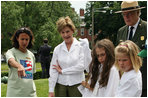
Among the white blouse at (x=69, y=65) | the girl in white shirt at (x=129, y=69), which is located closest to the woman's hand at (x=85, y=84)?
the white blouse at (x=69, y=65)

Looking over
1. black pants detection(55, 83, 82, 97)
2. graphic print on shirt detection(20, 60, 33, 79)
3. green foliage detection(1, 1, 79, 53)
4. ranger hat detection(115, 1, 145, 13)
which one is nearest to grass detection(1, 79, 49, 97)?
graphic print on shirt detection(20, 60, 33, 79)

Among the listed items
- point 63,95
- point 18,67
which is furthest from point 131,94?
point 18,67

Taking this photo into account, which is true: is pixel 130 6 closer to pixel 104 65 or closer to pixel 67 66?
pixel 104 65

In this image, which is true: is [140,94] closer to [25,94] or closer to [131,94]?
[131,94]

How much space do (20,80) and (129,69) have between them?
164cm

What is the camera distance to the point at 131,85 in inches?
111

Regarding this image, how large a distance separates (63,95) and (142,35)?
4.49ft

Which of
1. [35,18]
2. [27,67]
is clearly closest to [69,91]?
[27,67]

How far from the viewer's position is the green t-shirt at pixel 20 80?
12.2ft

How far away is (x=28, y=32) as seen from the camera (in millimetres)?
3900

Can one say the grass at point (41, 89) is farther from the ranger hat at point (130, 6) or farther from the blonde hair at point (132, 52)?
the blonde hair at point (132, 52)

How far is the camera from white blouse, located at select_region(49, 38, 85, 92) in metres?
3.59

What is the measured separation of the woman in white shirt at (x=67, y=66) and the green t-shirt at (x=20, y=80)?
14.6 inches

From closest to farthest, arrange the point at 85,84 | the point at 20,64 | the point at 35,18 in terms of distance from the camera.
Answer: the point at 85,84
the point at 20,64
the point at 35,18
